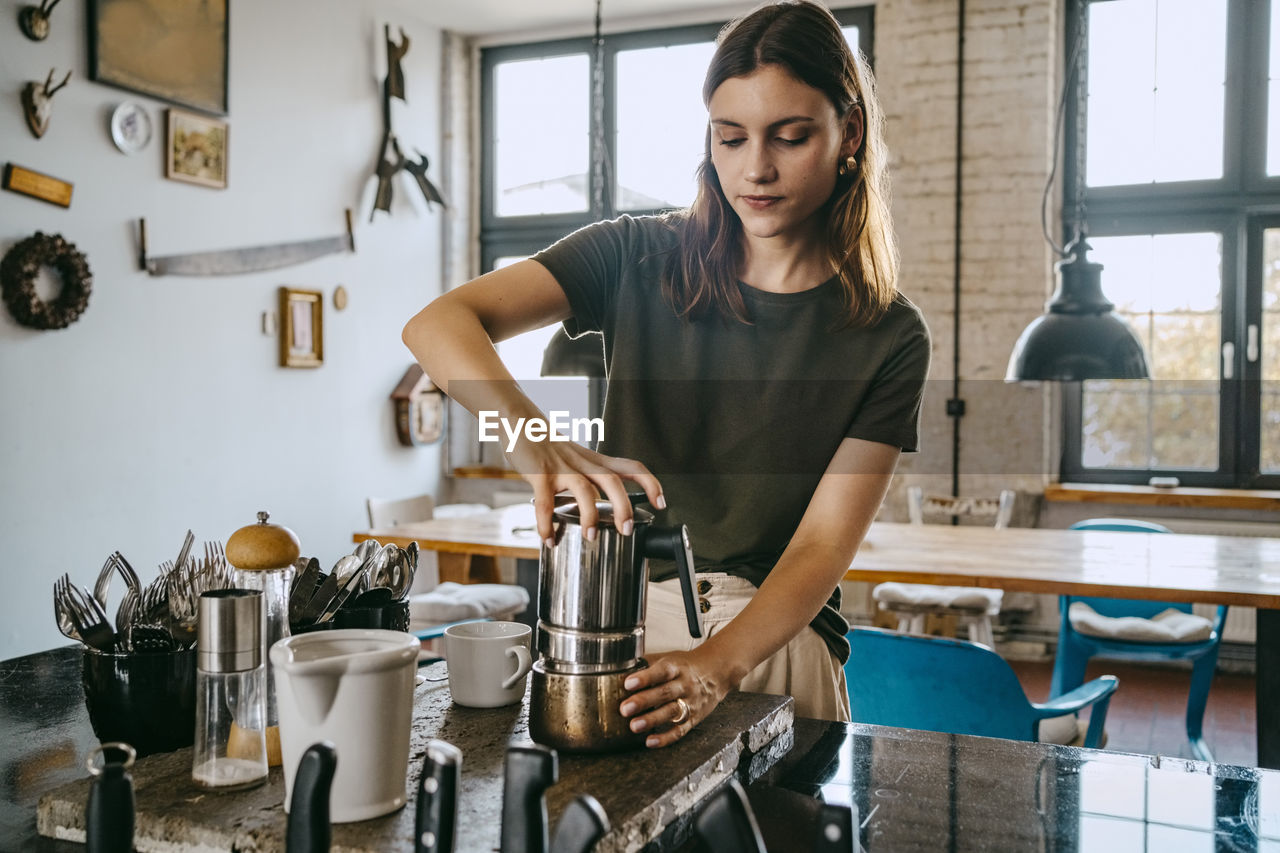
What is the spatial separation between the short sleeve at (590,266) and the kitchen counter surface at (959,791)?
0.56 m

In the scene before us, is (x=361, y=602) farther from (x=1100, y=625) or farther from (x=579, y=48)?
(x=579, y=48)

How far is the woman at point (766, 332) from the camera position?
123 centimetres

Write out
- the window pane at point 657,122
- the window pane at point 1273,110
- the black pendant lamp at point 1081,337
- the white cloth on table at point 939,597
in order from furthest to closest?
the window pane at point 657,122, the window pane at point 1273,110, the white cloth on table at point 939,597, the black pendant lamp at point 1081,337

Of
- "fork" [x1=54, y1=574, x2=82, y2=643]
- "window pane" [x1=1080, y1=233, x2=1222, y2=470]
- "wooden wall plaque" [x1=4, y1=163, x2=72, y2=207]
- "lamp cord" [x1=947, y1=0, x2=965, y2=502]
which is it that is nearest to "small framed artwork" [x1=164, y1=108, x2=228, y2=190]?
"wooden wall plaque" [x1=4, y1=163, x2=72, y2=207]

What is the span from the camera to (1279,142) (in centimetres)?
491

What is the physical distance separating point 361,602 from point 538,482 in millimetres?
360

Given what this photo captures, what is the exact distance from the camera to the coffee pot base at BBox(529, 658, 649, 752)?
3.04 feet

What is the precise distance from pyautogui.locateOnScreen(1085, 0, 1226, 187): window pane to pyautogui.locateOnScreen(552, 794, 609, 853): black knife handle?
5288 millimetres

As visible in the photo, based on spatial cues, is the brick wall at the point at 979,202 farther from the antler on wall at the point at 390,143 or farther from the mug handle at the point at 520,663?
the mug handle at the point at 520,663

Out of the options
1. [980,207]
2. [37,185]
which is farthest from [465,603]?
[980,207]

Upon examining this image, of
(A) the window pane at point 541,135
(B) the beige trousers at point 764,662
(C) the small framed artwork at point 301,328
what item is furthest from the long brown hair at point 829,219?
(A) the window pane at point 541,135

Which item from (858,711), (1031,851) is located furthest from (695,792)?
(858,711)

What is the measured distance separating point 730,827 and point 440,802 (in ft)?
0.56

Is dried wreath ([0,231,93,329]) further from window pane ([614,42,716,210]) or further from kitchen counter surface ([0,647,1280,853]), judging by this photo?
window pane ([614,42,716,210])
